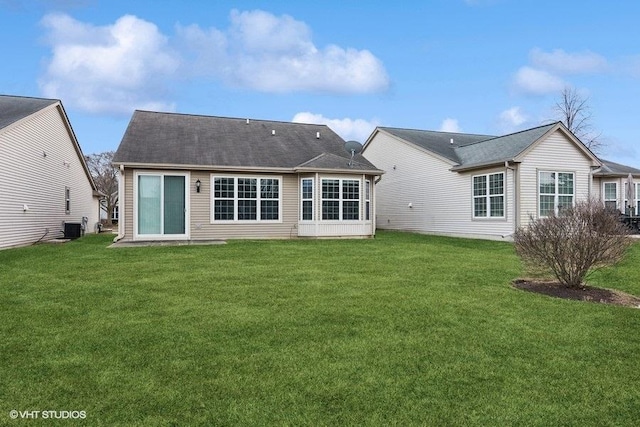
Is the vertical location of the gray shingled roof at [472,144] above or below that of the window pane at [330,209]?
above

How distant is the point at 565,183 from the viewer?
1623 centimetres

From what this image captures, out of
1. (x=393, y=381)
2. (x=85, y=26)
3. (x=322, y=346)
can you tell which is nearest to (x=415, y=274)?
(x=322, y=346)

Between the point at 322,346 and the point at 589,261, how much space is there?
4894mm

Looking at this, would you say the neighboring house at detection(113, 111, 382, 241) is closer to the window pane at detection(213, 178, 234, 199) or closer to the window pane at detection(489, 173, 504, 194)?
the window pane at detection(213, 178, 234, 199)

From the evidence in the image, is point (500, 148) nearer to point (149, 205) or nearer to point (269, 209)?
point (269, 209)

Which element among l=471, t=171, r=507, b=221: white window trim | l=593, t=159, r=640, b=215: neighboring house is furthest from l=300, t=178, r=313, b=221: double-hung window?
l=593, t=159, r=640, b=215: neighboring house

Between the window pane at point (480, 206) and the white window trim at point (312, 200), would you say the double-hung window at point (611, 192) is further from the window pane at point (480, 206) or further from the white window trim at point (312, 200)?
the white window trim at point (312, 200)

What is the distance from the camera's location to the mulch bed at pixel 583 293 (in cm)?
618

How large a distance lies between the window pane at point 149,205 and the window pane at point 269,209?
11.9ft

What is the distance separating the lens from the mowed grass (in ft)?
9.65

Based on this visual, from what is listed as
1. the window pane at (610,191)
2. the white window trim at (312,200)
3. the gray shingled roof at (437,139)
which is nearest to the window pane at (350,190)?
the white window trim at (312,200)

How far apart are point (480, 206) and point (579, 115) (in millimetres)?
23777

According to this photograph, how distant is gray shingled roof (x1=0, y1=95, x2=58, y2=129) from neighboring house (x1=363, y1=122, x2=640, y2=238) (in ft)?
50.7

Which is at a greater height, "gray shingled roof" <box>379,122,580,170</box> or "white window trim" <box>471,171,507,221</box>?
"gray shingled roof" <box>379,122,580,170</box>
